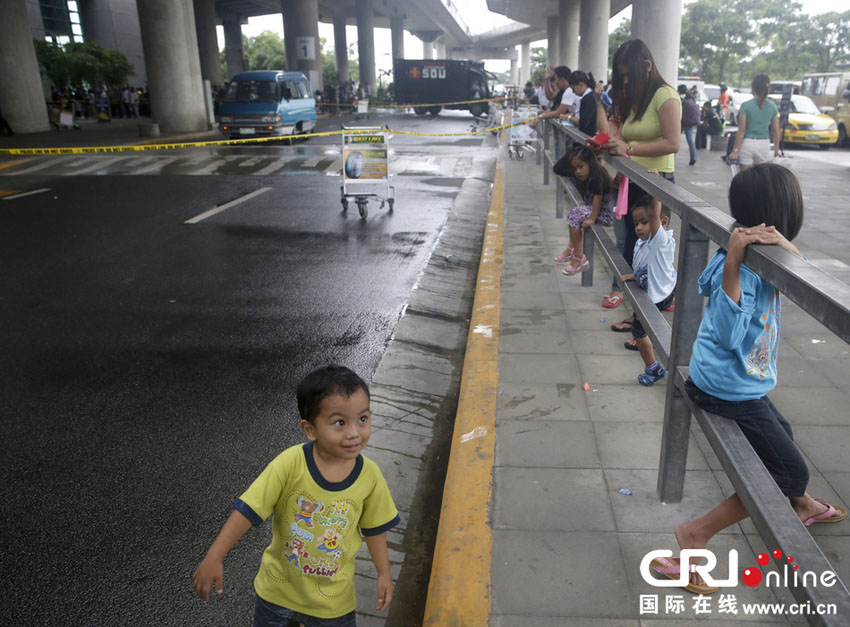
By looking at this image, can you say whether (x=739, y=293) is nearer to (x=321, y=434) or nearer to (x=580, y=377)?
(x=321, y=434)

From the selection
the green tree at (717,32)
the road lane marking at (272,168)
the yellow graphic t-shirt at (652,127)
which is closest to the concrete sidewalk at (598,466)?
the yellow graphic t-shirt at (652,127)

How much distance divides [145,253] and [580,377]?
6305 millimetres

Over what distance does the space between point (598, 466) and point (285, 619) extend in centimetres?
189

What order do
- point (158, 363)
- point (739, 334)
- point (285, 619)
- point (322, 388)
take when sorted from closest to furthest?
1. point (322, 388)
2. point (285, 619)
3. point (739, 334)
4. point (158, 363)

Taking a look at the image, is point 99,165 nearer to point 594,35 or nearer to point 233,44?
point 594,35

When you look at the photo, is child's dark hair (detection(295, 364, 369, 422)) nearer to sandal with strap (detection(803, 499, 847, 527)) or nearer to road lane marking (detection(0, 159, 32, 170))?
sandal with strap (detection(803, 499, 847, 527))

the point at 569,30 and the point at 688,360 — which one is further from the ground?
the point at 569,30

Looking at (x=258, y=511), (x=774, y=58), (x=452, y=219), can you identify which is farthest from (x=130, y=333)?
(x=774, y=58)

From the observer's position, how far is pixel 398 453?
444 centimetres

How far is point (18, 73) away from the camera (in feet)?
89.2

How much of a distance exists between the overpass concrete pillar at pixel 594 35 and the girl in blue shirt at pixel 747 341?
32.4 m

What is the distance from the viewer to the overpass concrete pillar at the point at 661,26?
18.0m

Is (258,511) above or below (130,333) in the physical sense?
above

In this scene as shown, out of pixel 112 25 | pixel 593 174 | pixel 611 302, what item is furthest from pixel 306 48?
pixel 611 302
